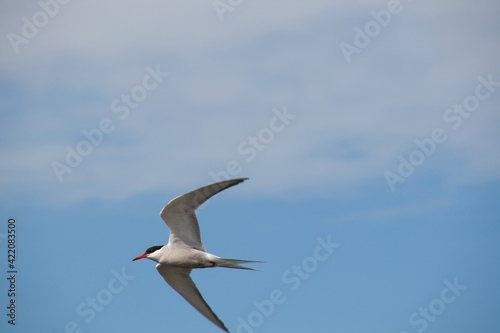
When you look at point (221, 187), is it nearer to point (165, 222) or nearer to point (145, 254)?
point (165, 222)

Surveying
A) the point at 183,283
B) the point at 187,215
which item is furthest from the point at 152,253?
the point at 187,215

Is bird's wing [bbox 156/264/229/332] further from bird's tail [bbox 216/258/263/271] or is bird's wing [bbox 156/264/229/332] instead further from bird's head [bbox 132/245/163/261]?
bird's tail [bbox 216/258/263/271]

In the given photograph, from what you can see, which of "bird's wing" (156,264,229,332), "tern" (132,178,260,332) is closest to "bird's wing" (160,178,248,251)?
"tern" (132,178,260,332)

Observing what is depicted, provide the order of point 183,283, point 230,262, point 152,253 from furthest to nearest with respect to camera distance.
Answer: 1. point 183,283
2. point 152,253
3. point 230,262

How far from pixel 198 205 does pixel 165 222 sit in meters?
0.92

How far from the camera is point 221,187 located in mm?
12711

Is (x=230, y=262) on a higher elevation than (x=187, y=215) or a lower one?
lower

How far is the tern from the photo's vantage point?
13484mm

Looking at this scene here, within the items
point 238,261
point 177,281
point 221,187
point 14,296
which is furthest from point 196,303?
point 14,296

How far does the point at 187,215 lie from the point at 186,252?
91 centimetres

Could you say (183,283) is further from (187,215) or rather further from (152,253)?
(187,215)

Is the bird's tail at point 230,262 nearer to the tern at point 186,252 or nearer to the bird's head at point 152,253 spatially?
the tern at point 186,252

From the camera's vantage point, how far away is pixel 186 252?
564 inches

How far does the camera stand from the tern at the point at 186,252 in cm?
1348
